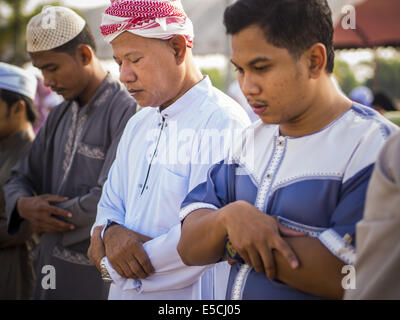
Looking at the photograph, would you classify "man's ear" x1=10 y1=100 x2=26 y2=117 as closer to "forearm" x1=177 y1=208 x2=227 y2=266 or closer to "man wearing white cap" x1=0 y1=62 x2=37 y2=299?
"man wearing white cap" x1=0 y1=62 x2=37 y2=299

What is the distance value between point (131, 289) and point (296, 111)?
1175 mm

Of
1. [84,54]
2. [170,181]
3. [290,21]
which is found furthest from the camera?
[84,54]

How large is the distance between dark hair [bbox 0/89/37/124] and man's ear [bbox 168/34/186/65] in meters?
2.14

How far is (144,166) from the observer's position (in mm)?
2643

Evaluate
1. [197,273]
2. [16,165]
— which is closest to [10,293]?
[16,165]

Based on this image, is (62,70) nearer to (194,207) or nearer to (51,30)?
(51,30)

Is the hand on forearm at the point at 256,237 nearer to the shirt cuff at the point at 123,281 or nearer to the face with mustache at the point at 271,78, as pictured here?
the face with mustache at the point at 271,78

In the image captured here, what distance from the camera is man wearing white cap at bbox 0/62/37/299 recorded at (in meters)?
4.02

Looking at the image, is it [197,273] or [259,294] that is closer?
[259,294]

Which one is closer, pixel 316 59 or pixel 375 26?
pixel 316 59

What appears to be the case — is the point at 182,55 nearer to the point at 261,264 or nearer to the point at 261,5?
the point at 261,5

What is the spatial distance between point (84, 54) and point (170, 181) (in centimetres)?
154

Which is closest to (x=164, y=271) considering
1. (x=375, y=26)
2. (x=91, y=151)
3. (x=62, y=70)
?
(x=91, y=151)

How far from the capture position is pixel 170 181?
97.0 inches
